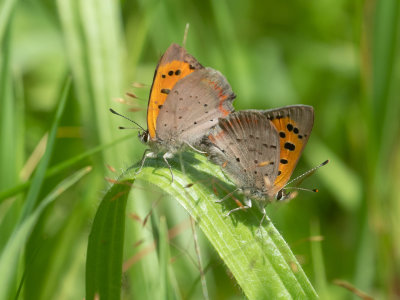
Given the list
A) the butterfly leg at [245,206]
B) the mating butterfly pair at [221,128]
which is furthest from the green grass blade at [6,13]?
the butterfly leg at [245,206]

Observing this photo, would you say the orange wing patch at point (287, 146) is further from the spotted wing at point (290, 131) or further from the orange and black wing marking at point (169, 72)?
the orange and black wing marking at point (169, 72)

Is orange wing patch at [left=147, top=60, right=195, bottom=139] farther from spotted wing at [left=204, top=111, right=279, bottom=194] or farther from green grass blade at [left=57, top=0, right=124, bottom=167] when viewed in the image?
green grass blade at [left=57, top=0, right=124, bottom=167]

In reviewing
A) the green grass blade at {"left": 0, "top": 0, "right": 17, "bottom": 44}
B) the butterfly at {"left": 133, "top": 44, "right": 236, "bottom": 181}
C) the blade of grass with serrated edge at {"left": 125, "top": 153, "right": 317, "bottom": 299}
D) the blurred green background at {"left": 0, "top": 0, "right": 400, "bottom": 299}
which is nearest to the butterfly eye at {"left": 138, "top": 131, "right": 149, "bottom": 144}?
the butterfly at {"left": 133, "top": 44, "right": 236, "bottom": 181}

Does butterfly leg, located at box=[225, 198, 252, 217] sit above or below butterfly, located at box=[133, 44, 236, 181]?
below

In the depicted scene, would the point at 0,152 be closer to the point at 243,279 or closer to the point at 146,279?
the point at 146,279

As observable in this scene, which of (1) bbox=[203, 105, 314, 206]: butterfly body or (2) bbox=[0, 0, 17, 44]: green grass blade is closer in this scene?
(1) bbox=[203, 105, 314, 206]: butterfly body

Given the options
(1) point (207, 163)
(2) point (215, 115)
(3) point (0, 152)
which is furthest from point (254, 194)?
(3) point (0, 152)
